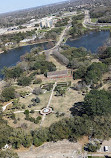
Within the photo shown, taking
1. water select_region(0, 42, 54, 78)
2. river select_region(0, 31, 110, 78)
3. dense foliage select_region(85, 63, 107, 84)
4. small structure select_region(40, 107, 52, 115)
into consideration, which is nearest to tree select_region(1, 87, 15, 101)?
small structure select_region(40, 107, 52, 115)

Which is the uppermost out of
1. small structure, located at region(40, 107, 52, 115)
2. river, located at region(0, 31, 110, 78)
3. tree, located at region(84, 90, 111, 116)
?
river, located at region(0, 31, 110, 78)

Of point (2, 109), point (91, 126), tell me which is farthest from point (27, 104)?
point (91, 126)

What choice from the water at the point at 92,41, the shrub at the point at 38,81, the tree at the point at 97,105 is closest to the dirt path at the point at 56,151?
the tree at the point at 97,105

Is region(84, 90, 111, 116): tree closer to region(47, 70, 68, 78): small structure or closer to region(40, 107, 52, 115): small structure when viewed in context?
region(40, 107, 52, 115): small structure

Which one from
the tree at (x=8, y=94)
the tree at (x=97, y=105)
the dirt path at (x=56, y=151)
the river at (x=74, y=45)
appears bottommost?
the dirt path at (x=56, y=151)

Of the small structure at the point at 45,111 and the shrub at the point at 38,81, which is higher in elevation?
the shrub at the point at 38,81

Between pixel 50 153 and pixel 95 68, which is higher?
pixel 95 68

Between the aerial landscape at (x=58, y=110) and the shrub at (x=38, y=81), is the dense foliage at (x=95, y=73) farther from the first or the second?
the shrub at (x=38, y=81)

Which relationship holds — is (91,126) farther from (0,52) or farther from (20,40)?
(20,40)
